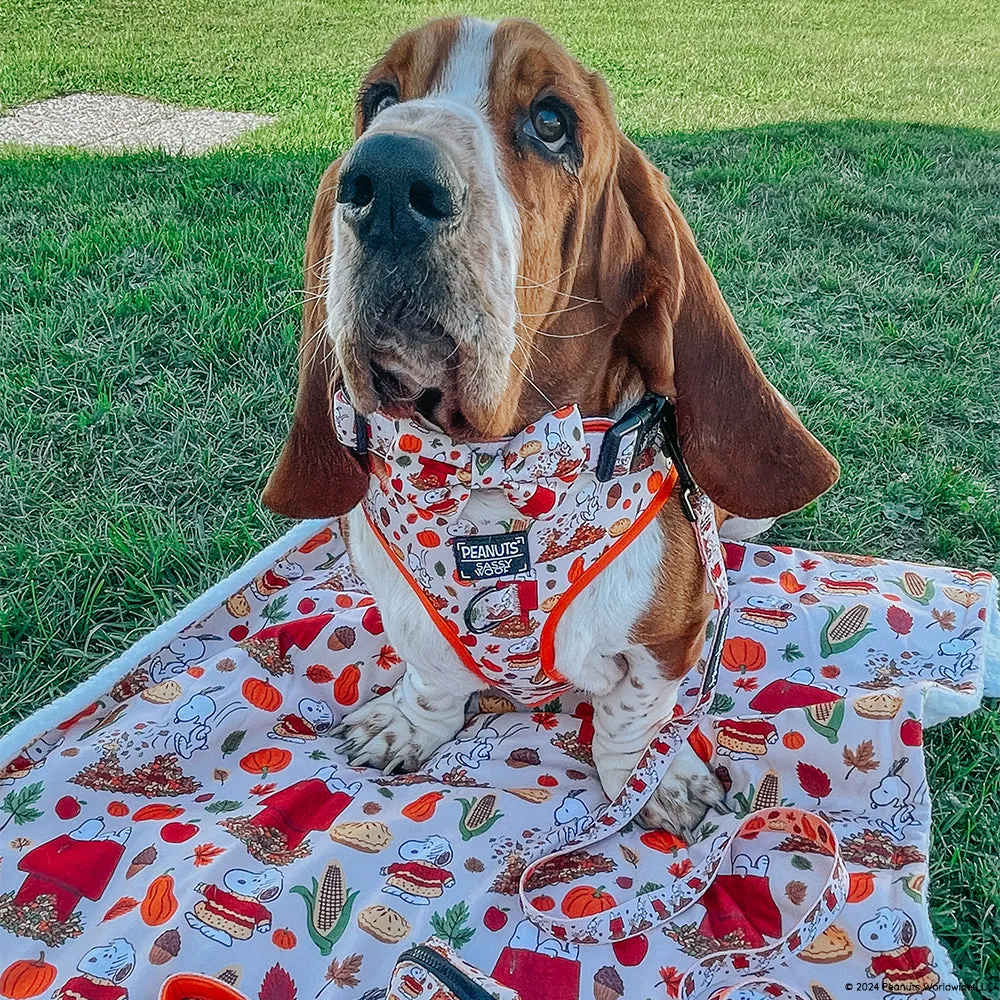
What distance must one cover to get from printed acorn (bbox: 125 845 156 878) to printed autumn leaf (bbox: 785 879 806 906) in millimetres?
1487

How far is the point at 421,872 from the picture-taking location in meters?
2.27

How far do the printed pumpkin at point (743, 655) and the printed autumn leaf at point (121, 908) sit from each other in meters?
1.71

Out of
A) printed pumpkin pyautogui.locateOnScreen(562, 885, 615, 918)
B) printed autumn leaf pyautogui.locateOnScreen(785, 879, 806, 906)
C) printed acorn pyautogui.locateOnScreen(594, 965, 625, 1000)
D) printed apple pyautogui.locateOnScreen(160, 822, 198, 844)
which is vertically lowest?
printed acorn pyautogui.locateOnScreen(594, 965, 625, 1000)

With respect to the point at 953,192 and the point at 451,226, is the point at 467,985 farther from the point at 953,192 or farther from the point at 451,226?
the point at 953,192

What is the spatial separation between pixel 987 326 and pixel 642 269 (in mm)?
3368

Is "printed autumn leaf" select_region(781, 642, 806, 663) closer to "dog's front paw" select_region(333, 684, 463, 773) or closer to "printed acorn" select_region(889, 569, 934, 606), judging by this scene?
"printed acorn" select_region(889, 569, 934, 606)

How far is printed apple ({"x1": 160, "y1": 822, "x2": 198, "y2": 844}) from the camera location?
91.5 inches

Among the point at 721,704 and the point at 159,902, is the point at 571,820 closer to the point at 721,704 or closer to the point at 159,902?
the point at 721,704

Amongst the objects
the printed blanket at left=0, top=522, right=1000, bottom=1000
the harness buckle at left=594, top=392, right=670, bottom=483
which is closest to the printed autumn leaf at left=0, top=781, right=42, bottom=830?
the printed blanket at left=0, top=522, right=1000, bottom=1000

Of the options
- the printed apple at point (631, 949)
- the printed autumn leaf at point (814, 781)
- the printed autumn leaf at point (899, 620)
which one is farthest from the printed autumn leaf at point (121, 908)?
the printed autumn leaf at point (899, 620)

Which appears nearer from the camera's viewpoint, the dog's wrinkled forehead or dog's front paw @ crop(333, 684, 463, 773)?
the dog's wrinkled forehead

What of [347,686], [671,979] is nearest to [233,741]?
[347,686]

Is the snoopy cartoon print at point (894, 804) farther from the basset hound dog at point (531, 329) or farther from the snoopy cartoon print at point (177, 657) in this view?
the snoopy cartoon print at point (177, 657)

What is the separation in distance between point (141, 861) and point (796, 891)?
1.53 meters
